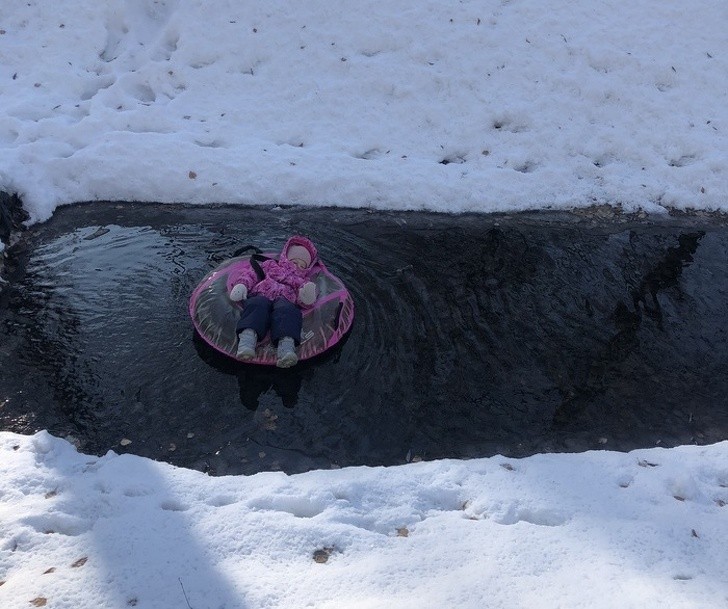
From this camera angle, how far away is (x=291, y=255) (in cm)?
682

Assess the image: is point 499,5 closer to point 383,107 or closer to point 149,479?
point 383,107

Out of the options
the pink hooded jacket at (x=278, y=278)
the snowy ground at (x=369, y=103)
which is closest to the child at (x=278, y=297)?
the pink hooded jacket at (x=278, y=278)

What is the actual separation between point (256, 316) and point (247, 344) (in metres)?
0.30

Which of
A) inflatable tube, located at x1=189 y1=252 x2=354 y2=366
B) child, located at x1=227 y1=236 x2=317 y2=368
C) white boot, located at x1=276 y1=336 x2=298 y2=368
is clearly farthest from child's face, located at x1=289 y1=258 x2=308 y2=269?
white boot, located at x1=276 y1=336 x2=298 y2=368

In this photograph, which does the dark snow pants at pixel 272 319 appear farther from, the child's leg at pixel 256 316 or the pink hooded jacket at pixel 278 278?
the pink hooded jacket at pixel 278 278

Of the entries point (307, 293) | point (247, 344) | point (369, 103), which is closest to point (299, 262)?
point (307, 293)

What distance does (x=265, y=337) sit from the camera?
6.21m

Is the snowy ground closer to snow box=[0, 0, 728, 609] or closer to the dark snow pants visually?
snow box=[0, 0, 728, 609]

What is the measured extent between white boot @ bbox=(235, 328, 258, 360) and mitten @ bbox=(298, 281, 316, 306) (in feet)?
2.06

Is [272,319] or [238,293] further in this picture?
[238,293]

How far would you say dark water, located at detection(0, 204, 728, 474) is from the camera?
18.7ft

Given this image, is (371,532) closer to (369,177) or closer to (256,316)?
(256,316)

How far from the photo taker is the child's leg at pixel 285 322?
6078mm

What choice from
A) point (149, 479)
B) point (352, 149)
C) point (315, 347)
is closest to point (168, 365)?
point (315, 347)
